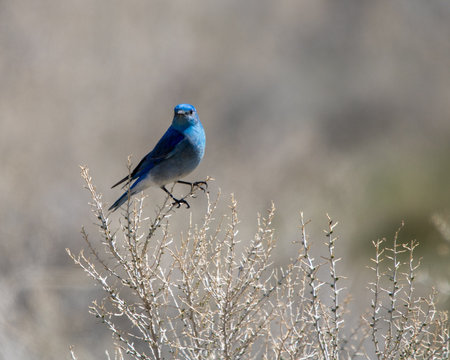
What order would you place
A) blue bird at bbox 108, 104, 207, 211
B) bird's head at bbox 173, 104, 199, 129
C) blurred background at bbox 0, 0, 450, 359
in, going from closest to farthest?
blue bird at bbox 108, 104, 207, 211, bird's head at bbox 173, 104, 199, 129, blurred background at bbox 0, 0, 450, 359

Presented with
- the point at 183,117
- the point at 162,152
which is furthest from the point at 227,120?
the point at 162,152

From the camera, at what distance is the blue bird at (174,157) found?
523 centimetres

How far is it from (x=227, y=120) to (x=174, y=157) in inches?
476

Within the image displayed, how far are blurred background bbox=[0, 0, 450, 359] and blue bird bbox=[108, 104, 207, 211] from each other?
3.12 metres

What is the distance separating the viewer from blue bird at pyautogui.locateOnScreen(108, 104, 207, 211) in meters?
5.23

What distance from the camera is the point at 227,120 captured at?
17281 millimetres

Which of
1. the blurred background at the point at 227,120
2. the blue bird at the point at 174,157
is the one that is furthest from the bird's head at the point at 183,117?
the blurred background at the point at 227,120

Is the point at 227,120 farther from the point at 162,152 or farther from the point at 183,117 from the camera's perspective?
the point at 162,152

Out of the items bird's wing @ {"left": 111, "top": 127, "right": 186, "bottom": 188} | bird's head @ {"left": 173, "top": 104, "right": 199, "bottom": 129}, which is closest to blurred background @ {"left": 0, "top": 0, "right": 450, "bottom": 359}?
bird's wing @ {"left": 111, "top": 127, "right": 186, "bottom": 188}

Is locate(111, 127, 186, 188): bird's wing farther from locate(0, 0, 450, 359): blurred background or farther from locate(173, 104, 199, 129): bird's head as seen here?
locate(0, 0, 450, 359): blurred background

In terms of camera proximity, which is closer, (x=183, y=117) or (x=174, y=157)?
(x=174, y=157)

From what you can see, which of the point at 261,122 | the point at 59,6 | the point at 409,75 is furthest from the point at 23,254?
the point at 409,75

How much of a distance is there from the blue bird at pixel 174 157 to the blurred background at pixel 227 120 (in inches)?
123

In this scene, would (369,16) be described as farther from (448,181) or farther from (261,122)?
(448,181)
